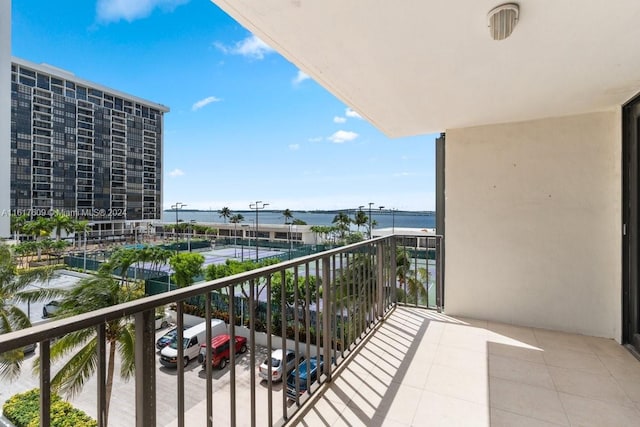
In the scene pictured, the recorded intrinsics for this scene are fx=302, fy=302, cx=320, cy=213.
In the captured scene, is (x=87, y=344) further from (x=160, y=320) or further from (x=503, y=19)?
(x=503, y=19)

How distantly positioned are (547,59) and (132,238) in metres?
53.5

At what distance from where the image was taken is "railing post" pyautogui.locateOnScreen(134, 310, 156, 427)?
33.2 inches

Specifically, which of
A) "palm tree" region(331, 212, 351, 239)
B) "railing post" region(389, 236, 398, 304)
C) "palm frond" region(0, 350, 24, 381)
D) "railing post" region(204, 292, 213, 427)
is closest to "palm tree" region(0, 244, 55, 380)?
"palm frond" region(0, 350, 24, 381)

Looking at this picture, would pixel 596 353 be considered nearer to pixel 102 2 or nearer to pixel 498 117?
pixel 498 117

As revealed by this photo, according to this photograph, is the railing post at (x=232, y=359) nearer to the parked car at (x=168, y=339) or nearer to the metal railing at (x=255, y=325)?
the metal railing at (x=255, y=325)

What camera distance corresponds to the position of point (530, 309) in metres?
3.02

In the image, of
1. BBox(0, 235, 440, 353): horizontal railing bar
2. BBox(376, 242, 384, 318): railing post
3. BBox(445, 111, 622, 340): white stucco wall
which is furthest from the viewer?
BBox(376, 242, 384, 318): railing post

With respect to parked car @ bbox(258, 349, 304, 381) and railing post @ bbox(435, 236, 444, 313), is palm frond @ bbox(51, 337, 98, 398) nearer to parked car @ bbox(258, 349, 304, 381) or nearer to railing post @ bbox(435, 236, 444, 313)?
parked car @ bbox(258, 349, 304, 381)

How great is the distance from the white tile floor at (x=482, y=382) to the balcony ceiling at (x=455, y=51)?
2.06 m

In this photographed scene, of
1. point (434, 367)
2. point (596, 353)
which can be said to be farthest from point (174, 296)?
point (596, 353)

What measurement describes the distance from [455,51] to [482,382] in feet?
6.93

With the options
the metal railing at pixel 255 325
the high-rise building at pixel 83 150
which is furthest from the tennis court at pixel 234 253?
the metal railing at pixel 255 325

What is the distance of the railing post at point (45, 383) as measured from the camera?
24.6 inches

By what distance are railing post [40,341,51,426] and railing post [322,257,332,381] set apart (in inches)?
56.1
